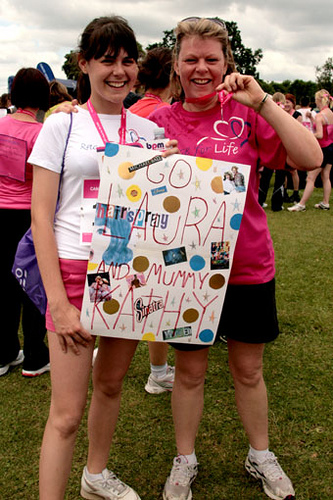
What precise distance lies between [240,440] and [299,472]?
0.36 meters

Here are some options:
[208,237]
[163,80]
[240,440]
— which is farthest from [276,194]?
[208,237]

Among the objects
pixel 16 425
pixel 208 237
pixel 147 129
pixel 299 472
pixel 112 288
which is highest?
pixel 147 129

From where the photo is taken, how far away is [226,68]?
6.37ft

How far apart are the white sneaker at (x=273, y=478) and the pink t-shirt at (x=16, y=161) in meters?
2.12

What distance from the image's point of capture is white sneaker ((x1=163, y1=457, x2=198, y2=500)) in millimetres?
2211

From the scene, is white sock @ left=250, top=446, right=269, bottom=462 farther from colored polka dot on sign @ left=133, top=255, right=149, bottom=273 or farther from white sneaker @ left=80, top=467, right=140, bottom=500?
colored polka dot on sign @ left=133, top=255, right=149, bottom=273

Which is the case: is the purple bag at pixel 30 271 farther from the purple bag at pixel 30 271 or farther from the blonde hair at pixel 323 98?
the blonde hair at pixel 323 98

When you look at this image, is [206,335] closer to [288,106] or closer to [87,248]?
[87,248]

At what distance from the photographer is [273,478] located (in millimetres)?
2229

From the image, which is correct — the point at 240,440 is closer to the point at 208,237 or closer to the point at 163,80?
the point at 208,237

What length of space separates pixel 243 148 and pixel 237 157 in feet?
0.14

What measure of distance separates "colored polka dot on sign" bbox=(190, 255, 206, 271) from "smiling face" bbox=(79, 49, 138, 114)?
2.07 feet

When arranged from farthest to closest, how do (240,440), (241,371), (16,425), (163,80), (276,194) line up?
(276,194), (163,80), (16,425), (240,440), (241,371)

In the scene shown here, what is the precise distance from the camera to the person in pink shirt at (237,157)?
1.78 meters
